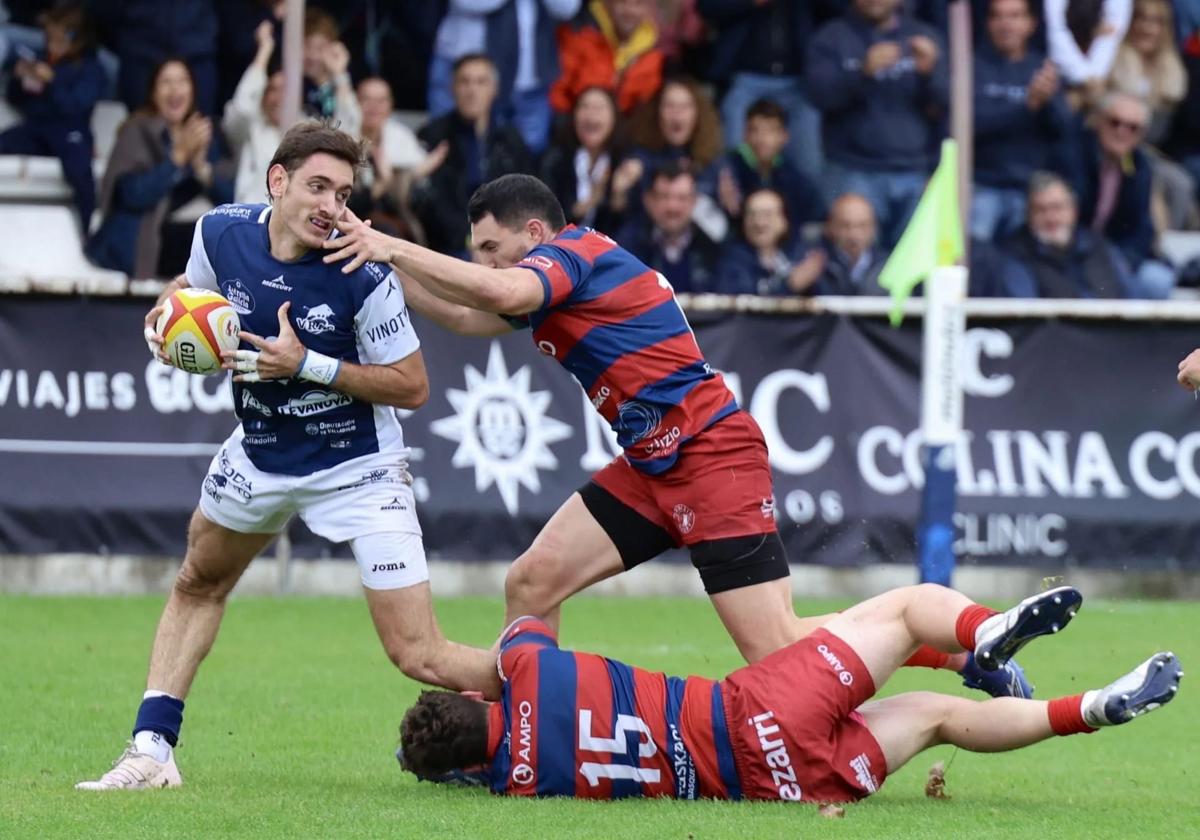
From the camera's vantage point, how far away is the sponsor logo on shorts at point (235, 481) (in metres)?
6.95

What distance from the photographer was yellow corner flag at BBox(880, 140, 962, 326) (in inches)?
452

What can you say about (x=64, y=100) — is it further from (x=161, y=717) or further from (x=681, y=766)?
(x=681, y=766)

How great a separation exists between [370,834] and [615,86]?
1011 centimetres

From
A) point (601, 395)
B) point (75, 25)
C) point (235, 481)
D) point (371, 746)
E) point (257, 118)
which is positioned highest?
point (75, 25)

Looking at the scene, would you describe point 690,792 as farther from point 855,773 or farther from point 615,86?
point 615,86

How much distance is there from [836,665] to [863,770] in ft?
1.17

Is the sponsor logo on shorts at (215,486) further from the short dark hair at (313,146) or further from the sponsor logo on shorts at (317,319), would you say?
the short dark hair at (313,146)

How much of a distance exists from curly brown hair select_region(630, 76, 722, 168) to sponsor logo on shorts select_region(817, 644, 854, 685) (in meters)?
9.02

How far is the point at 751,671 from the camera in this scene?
6387mm

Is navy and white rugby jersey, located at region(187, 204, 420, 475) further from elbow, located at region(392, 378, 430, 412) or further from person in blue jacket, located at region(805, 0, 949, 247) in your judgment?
person in blue jacket, located at region(805, 0, 949, 247)

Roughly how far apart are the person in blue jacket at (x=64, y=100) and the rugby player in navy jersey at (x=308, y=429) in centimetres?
806

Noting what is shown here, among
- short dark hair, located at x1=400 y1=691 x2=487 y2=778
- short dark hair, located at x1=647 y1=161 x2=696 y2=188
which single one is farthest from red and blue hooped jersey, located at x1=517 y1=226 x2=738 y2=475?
short dark hair, located at x1=647 y1=161 x2=696 y2=188

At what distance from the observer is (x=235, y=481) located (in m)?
6.98

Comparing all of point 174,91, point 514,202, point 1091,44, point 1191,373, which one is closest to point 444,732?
point 514,202
